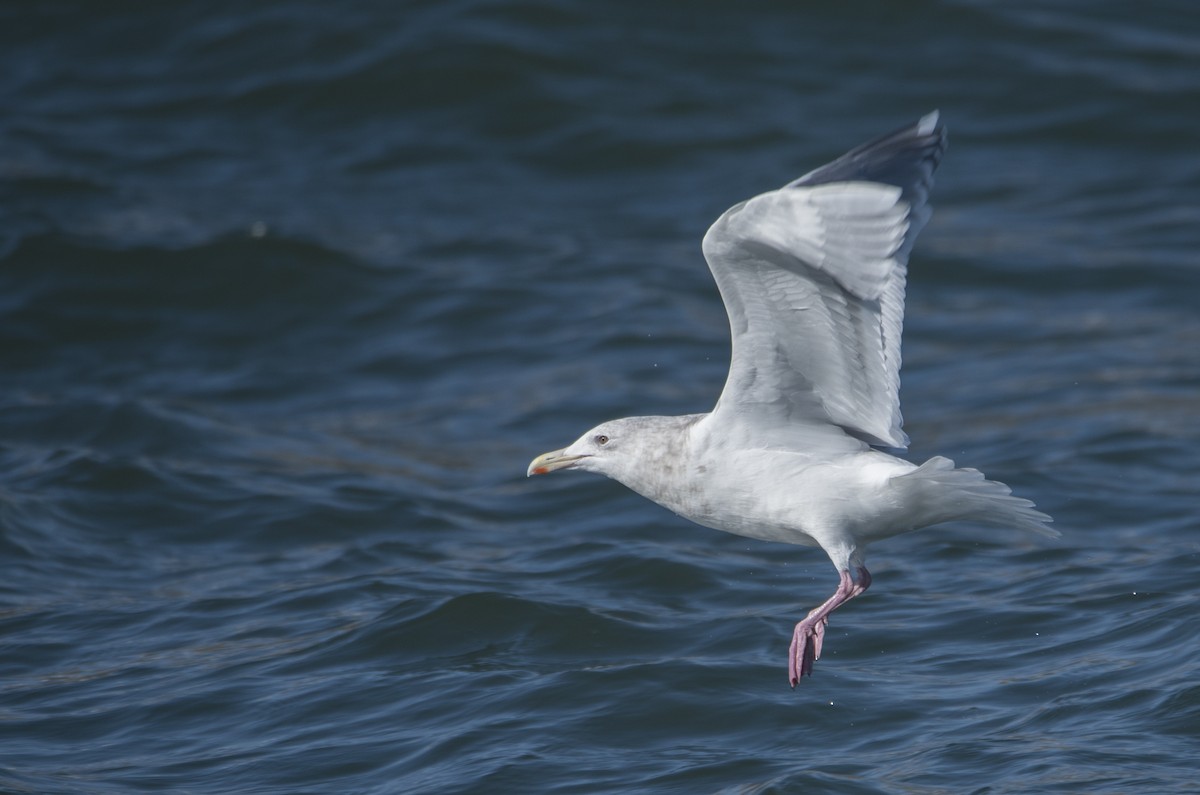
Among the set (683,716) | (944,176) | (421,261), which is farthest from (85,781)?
(944,176)

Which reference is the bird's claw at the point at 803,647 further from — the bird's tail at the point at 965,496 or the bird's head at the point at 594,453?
the bird's head at the point at 594,453

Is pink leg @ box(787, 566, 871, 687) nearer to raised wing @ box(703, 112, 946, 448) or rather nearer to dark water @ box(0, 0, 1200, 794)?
dark water @ box(0, 0, 1200, 794)

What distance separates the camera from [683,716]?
6824 mm

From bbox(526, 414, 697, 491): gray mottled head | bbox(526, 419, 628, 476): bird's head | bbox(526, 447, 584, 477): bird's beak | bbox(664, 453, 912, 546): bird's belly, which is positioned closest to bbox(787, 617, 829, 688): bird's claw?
bbox(664, 453, 912, 546): bird's belly

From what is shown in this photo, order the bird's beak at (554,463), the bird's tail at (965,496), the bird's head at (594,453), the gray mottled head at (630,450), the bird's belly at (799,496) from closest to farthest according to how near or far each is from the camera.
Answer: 1. the bird's tail at (965,496)
2. the bird's belly at (799,496)
3. the gray mottled head at (630,450)
4. the bird's head at (594,453)
5. the bird's beak at (554,463)

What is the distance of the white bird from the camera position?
17.3ft

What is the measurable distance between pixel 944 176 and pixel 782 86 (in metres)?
1.84

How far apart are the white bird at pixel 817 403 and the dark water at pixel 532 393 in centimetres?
99

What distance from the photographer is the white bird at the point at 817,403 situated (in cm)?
529

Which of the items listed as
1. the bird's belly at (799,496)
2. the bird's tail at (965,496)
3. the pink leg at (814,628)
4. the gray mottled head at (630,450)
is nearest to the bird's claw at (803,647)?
the pink leg at (814,628)

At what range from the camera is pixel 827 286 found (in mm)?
5539

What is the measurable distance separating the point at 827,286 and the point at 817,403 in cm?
76

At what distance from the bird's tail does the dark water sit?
944 millimetres

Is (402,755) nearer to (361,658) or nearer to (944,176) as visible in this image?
(361,658)
